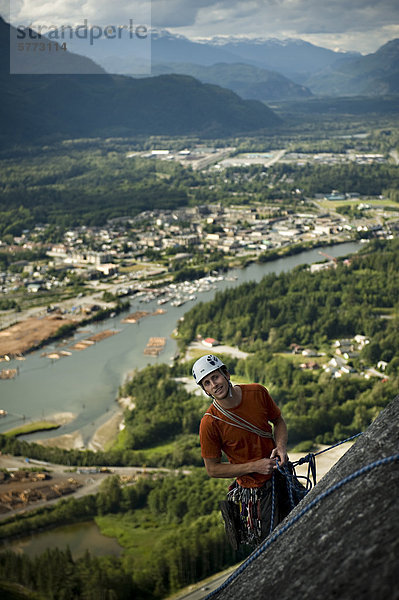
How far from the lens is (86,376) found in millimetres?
15602

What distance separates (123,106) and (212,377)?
83.7 meters

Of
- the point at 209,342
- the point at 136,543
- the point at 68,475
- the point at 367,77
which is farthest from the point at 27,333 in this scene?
the point at 367,77

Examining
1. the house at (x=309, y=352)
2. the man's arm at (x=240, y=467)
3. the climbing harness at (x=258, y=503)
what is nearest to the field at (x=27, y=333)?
the house at (x=309, y=352)

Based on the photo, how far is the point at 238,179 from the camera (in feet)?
160

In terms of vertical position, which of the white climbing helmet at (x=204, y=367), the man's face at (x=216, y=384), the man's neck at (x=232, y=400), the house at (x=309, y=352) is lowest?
the house at (x=309, y=352)

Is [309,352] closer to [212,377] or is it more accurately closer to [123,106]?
[212,377]

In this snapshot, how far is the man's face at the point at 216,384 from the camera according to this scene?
1.85m

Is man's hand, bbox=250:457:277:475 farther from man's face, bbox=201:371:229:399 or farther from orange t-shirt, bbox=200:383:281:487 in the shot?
man's face, bbox=201:371:229:399

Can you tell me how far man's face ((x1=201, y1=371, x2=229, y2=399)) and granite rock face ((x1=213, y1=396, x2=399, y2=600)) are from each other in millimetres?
394

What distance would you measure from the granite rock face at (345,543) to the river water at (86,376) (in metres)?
11.5

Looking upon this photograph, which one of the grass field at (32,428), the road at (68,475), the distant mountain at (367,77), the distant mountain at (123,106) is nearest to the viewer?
the road at (68,475)

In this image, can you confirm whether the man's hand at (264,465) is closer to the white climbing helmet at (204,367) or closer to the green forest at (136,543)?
the white climbing helmet at (204,367)

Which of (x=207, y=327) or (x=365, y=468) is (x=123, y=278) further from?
(x=365, y=468)

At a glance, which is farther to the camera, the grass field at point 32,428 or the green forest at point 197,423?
the grass field at point 32,428
